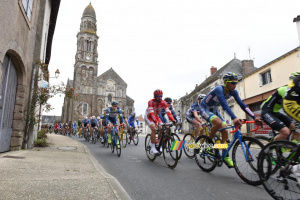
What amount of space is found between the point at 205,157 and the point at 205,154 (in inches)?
5.9

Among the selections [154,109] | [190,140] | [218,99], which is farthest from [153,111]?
[218,99]

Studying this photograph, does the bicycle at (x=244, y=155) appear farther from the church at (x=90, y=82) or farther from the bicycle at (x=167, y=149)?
the church at (x=90, y=82)

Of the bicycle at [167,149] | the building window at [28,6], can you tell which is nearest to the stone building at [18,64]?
the building window at [28,6]

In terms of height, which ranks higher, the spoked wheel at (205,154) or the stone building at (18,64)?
the stone building at (18,64)

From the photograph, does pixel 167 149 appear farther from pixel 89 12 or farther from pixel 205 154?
pixel 89 12

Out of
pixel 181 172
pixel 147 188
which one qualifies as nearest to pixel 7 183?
pixel 147 188

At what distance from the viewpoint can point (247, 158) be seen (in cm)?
382

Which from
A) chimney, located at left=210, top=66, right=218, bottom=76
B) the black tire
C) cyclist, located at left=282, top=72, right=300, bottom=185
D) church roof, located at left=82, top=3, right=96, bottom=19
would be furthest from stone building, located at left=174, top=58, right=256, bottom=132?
church roof, located at left=82, top=3, right=96, bottom=19

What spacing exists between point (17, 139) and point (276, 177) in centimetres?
762

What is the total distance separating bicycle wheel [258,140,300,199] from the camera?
106 inches

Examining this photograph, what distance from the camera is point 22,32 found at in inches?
264

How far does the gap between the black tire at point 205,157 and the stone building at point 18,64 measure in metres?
5.44

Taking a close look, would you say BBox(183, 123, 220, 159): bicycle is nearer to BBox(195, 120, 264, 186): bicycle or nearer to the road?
the road

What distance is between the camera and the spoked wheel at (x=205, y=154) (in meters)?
4.56
